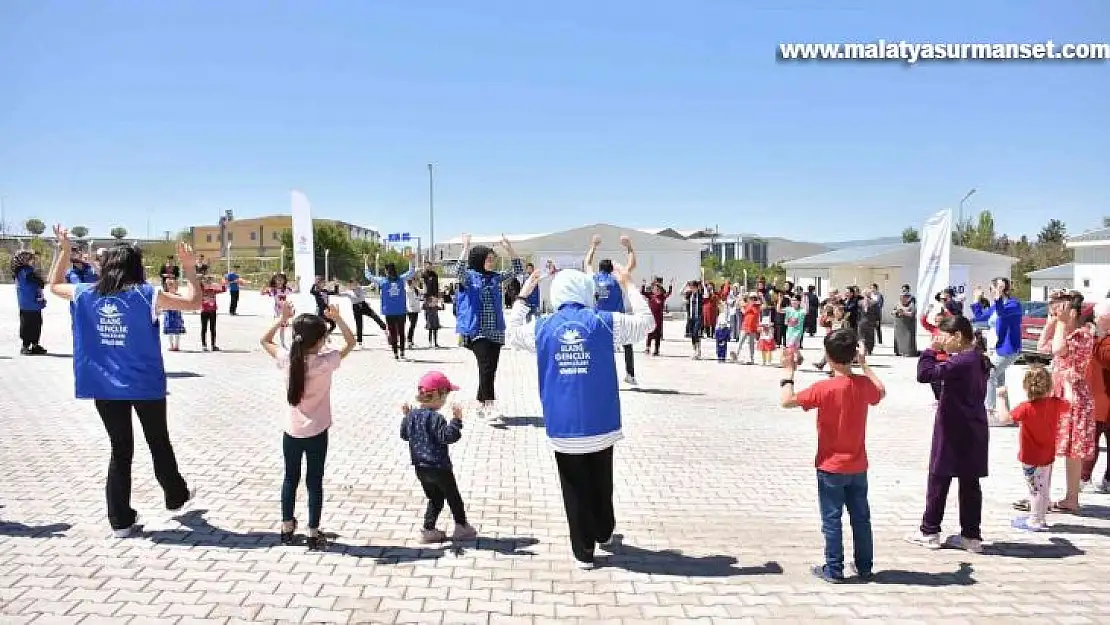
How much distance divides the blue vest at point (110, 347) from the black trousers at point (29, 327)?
11162 mm

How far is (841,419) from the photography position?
4.39m

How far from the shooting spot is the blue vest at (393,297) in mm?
15219

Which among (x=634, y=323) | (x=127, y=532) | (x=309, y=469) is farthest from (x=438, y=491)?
(x=127, y=532)

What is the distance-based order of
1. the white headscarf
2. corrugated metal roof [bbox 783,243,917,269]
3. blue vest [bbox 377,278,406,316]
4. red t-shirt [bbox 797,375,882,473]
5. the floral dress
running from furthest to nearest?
corrugated metal roof [bbox 783,243,917,269] < blue vest [bbox 377,278,406,316] < the floral dress < the white headscarf < red t-shirt [bbox 797,375,882,473]

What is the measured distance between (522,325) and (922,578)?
9.16 feet

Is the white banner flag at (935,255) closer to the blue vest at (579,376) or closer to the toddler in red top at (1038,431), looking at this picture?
the toddler in red top at (1038,431)

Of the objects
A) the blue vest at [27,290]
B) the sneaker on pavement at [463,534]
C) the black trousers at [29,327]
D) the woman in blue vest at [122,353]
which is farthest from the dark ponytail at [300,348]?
the black trousers at [29,327]

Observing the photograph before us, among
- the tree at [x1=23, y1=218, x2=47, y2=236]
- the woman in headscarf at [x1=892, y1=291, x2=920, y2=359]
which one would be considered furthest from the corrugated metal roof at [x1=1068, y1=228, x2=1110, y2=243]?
the tree at [x1=23, y1=218, x2=47, y2=236]

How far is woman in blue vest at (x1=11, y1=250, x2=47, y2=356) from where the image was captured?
13430 millimetres

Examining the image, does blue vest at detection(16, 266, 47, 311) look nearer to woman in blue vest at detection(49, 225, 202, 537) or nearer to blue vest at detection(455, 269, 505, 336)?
blue vest at detection(455, 269, 505, 336)

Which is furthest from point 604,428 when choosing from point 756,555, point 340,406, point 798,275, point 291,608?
point 798,275

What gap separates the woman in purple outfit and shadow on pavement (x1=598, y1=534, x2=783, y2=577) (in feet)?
4.08

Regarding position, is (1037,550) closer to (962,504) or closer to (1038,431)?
(962,504)

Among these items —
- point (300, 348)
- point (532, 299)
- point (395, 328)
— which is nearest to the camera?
point (300, 348)
